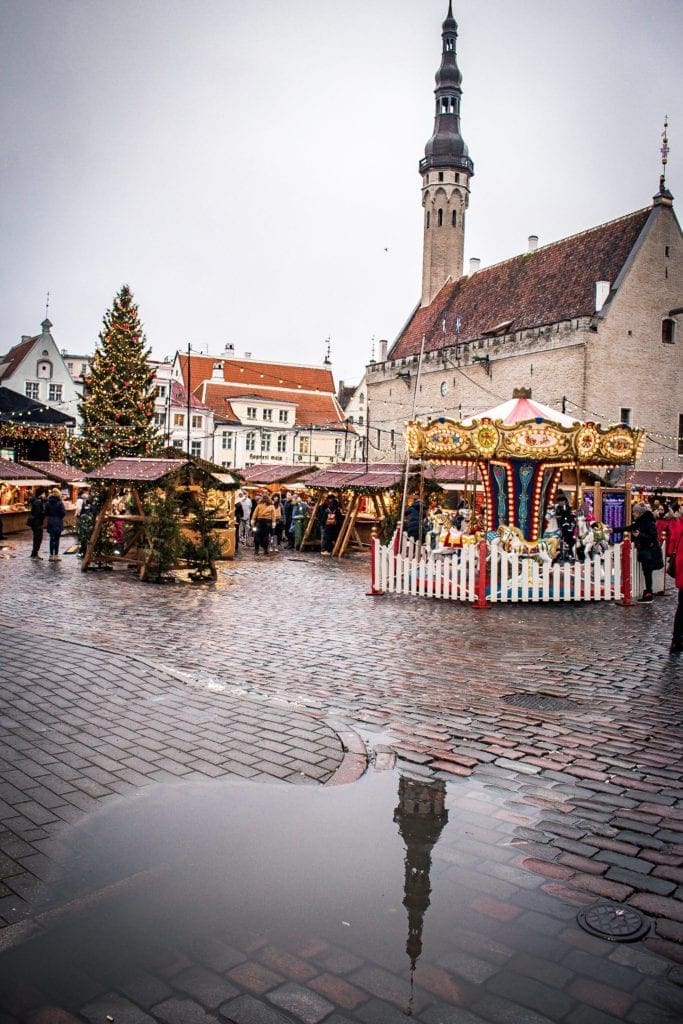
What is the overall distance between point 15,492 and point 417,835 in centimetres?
3046

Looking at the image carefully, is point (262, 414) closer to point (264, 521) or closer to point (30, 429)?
point (30, 429)

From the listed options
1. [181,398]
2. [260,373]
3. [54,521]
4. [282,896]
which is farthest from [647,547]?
[260,373]

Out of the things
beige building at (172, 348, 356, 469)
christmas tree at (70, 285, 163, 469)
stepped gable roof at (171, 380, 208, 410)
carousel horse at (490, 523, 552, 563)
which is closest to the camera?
carousel horse at (490, 523, 552, 563)

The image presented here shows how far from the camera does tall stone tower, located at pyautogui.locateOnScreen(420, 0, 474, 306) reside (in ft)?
179

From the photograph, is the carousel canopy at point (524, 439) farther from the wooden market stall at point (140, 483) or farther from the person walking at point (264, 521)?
the person walking at point (264, 521)

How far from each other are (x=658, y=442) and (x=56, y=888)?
3955cm

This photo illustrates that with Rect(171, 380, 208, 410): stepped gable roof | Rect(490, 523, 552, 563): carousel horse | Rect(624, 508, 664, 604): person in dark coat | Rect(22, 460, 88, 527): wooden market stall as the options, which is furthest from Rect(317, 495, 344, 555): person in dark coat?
Rect(171, 380, 208, 410): stepped gable roof

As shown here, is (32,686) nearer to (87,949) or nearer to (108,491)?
(87,949)

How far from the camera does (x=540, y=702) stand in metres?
7.04

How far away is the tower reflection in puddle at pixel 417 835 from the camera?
348 cm

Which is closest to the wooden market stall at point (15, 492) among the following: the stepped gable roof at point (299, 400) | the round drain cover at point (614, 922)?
the round drain cover at point (614, 922)

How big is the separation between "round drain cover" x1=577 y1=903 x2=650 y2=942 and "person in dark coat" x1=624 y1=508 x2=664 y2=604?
38.0 ft

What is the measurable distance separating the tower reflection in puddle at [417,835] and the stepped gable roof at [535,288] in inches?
1416

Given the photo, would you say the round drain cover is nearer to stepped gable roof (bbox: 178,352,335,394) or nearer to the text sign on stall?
the text sign on stall
